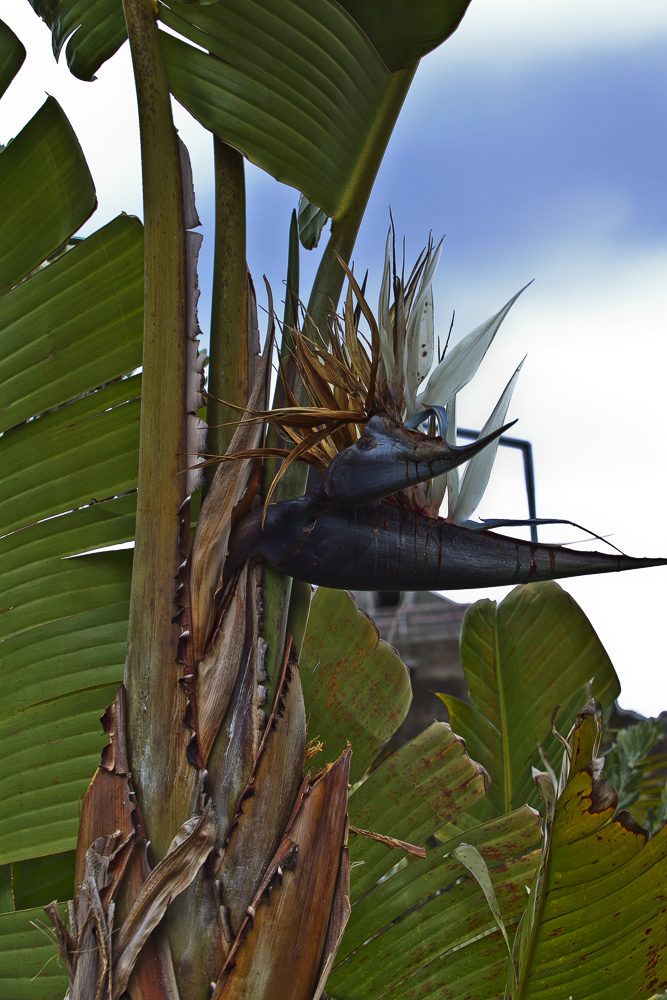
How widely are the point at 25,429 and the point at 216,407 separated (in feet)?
0.84

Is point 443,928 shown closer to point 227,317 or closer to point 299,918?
point 299,918

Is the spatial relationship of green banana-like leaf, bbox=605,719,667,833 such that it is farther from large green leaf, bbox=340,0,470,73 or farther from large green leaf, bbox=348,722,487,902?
large green leaf, bbox=340,0,470,73

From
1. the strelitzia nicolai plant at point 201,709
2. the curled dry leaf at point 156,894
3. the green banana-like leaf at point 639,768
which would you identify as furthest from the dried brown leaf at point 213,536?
the green banana-like leaf at point 639,768

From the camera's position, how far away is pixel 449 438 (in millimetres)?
456

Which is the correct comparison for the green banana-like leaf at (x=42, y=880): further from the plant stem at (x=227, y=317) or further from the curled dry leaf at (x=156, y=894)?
the plant stem at (x=227, y=317)

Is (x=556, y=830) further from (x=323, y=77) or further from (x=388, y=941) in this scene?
(x=323, y=77)

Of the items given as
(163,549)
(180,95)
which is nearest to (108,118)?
(180,95)

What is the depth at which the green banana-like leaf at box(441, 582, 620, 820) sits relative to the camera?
2.67ft

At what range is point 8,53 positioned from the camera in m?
0.64

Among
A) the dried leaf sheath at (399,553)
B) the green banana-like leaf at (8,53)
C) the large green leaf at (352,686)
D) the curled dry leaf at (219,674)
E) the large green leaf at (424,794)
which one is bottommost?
the large green leaf at (424,794)

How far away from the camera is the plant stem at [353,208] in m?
0.52

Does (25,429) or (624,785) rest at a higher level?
(25,429)

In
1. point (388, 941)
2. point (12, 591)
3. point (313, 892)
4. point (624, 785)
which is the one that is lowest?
point (624, 785)

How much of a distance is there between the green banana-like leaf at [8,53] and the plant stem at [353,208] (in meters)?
0.40
